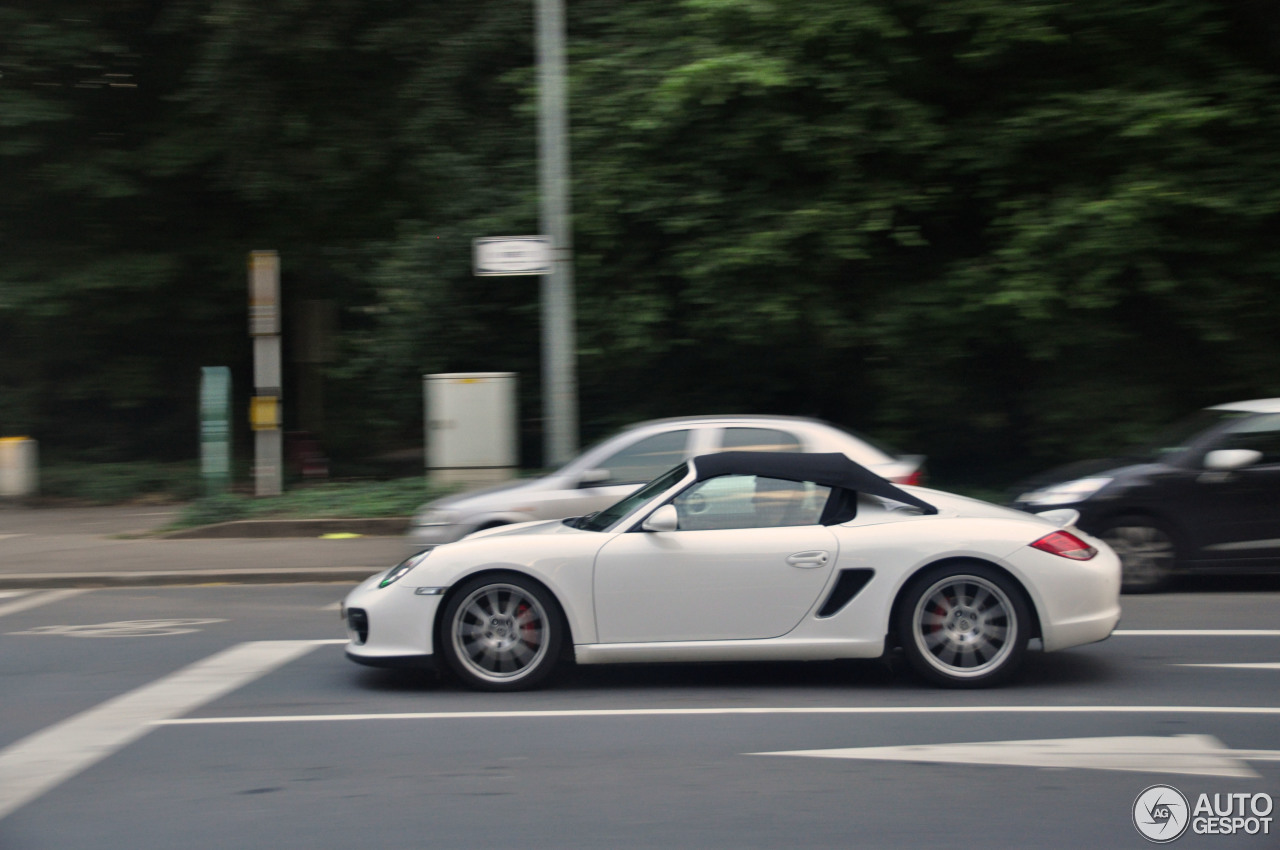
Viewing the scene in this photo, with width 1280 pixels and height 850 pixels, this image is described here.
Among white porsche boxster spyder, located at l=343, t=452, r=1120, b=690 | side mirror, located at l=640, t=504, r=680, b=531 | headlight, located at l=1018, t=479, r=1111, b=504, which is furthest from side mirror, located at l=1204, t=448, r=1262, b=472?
side mirror, located at l=640, t=504, r=680, b=531

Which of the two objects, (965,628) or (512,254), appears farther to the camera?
(512,254)

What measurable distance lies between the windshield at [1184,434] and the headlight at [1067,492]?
0.58 meters

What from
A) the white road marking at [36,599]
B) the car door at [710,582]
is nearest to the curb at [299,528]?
the white road marking at [36,599]

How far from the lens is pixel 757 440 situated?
9203 mm

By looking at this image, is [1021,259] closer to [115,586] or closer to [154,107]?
[115,586]

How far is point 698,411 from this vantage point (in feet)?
49.5

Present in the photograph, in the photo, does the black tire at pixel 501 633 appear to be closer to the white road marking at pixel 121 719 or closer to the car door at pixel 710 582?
the car door at pixel 710 582

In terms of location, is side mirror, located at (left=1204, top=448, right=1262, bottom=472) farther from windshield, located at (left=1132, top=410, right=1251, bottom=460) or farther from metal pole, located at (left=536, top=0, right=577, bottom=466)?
metal pole, located at (left=536, top=0, right=577, bottom=466)

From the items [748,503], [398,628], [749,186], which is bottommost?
[398,628]

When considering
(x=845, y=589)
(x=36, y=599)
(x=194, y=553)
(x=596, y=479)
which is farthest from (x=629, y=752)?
(x=194, y=553)

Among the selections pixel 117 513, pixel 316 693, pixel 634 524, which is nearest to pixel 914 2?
pixel 634 524

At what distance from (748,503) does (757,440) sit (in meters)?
2.92

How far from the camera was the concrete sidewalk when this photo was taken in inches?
420

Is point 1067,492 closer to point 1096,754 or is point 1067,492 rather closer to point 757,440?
point 757,440
